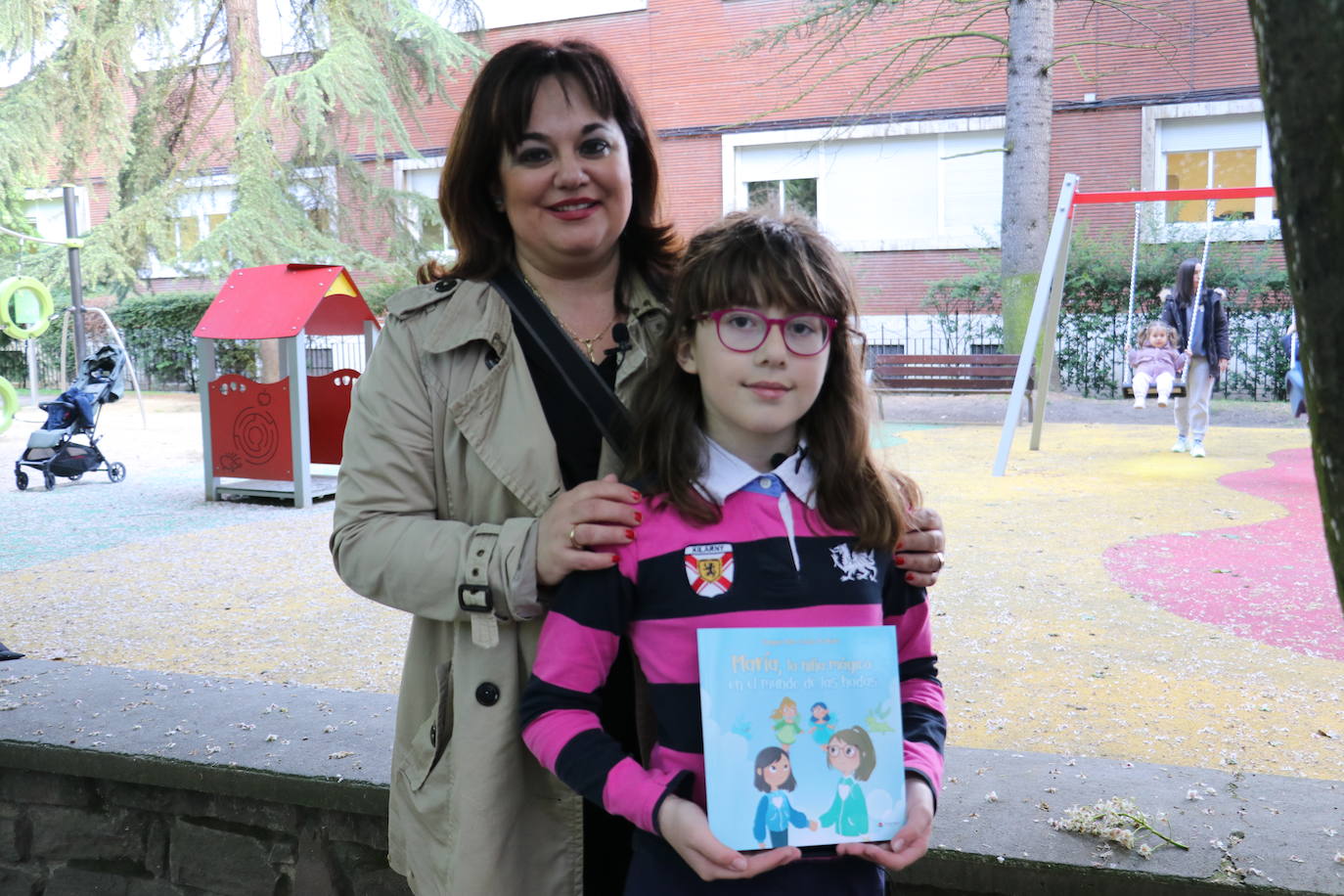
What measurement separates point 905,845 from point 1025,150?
608 inches

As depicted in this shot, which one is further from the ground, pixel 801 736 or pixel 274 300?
pixel 274 300

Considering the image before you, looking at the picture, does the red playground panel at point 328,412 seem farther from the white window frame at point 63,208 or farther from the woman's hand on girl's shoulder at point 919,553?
the white window frame at point 63,208

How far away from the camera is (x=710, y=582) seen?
5.12ft

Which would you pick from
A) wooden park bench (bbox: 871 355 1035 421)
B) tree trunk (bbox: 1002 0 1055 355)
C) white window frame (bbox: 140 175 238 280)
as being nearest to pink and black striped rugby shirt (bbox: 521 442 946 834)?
wooden park bench (bbox: 871 355 1035 421)

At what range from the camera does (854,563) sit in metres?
1.60

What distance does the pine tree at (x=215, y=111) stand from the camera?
56.1 feet

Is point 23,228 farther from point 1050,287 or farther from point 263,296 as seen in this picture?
point 1050,287

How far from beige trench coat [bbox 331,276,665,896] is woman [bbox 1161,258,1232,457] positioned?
9.86 metres

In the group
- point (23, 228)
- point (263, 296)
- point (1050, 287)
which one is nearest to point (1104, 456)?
point (1050, 287)

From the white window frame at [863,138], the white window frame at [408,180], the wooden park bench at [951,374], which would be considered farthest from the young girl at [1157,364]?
the white window frame at [408,180]

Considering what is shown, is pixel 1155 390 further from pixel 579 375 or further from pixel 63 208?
pixel 63 208

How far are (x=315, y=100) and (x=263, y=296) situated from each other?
8.24 m

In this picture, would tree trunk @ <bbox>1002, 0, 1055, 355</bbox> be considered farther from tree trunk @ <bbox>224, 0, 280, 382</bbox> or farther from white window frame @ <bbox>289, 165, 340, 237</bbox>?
tree trunk @ <bbox>224, 0, 280, 382</bbox>

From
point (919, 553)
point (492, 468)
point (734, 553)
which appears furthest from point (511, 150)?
point (919, 553)
